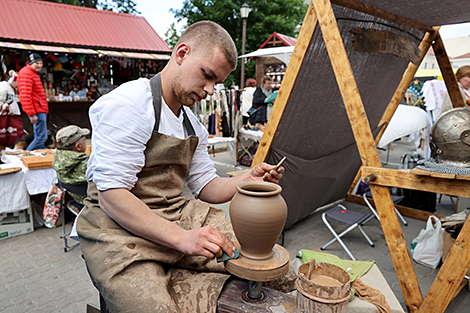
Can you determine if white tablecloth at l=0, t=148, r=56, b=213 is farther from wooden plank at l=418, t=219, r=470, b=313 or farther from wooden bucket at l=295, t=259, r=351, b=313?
wooden plank at l=418, t=219, r=470, b=313

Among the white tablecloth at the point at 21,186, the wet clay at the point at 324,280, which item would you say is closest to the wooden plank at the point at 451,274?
the wet clay at the point at 324,280

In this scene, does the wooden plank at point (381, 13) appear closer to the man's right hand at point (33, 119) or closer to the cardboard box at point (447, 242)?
the cardboard box at point (447, 242)

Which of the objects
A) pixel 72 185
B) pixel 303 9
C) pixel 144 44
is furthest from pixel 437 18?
pixel 303 9

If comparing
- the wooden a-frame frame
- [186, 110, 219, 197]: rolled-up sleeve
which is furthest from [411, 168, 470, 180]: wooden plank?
[186, 110, 219, 197]: rolled-up sleeve

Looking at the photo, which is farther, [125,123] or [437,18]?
[437,18]

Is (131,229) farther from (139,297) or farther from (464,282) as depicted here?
(464,282)

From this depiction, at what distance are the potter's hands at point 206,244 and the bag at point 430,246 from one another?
10.6 ft

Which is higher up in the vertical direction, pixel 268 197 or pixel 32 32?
pixel 32 32

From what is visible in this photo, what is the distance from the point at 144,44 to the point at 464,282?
11578 mm

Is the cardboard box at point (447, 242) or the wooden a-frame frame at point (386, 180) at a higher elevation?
the wooden a-frame frame at point (386, 180)

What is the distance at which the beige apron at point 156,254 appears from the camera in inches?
58.3

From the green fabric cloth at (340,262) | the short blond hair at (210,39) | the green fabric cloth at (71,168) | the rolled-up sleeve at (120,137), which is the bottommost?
the green fabric cloth at (340,262)

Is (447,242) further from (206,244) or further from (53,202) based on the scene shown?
(53,202)

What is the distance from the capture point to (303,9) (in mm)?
22406
